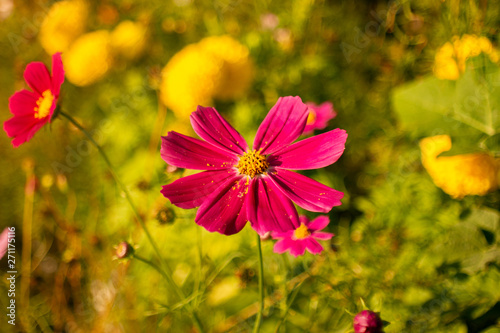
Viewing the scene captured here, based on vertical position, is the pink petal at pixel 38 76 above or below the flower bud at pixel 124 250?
above

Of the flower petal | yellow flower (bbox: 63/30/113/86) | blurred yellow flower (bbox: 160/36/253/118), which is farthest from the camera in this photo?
yellow flower (bbox: 63/30/113/86)

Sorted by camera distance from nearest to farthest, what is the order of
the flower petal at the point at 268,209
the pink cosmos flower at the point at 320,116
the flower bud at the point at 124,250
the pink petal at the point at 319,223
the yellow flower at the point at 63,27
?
1. the flower petal at the point at 268,209
2. the flower bud at the point at 124,250
3. the pink petal at the point at 319,223
4. the pink cosmos flower at the point at 320,116
5. the yellow flower at the point at 63,27

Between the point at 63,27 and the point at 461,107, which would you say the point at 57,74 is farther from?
the point at 63,27

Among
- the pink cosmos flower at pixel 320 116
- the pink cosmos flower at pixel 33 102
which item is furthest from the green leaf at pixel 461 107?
the pink cosmos flower at pixel 33 102

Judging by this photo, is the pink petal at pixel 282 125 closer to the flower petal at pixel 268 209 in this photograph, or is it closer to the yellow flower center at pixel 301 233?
the flower petal at pixel 268 209

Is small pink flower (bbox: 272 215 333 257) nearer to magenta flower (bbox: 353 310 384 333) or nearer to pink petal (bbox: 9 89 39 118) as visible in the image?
magenta flower (bbox: 353 310 384 333)

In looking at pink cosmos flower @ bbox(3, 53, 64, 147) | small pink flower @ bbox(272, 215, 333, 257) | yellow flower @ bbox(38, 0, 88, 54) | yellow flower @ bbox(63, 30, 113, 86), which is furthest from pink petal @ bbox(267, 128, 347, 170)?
yellow flower @ bbox(38, 0, 88, 54)

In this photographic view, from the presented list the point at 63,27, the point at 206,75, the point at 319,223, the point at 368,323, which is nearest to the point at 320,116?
the point at 319,223
